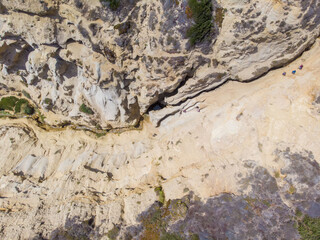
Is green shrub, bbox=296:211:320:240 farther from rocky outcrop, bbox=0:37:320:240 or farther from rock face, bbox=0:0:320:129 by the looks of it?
rock face, bbox=0:0:320:129

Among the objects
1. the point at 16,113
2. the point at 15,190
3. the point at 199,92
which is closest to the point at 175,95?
the point at 199,92

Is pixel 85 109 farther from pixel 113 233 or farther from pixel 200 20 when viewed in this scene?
pixel 200 20

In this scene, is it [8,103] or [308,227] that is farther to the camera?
[8,103]

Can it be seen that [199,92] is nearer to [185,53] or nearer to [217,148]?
[185,53]

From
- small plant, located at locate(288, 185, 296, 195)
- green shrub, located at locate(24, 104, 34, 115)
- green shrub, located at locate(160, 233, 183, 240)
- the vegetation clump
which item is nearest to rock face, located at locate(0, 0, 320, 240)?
small plant, located at locate(288, 185, 296, 195)

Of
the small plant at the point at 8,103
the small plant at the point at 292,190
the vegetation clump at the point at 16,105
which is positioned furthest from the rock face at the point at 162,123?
the small plant at the point at 8,103

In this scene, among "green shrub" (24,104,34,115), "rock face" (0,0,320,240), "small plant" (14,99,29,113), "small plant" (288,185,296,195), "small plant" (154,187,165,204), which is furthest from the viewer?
"small plant" (14,99,29,113)

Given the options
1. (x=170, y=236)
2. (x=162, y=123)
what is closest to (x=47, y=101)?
(x=162, y=123)
